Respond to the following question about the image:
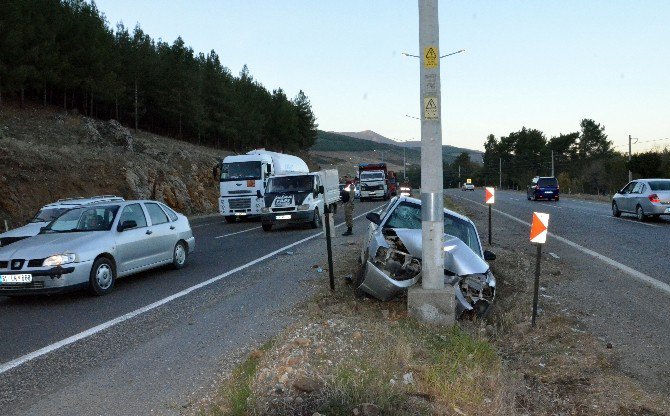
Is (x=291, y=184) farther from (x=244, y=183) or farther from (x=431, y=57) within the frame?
(x=431, y=57)

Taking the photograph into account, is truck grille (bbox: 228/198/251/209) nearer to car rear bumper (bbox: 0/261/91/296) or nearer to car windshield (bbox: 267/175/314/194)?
car windshield (bbox: 267/175/314/194)

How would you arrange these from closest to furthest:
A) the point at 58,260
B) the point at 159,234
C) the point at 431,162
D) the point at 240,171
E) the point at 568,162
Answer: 1. the point at 431,162
2. the point at 58,260
3. the point at 159,234
4. the point at 240,171
5. the point at 568,162

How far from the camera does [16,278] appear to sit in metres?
8.24

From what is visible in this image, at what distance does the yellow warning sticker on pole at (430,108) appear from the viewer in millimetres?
6844

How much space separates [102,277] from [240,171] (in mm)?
17207

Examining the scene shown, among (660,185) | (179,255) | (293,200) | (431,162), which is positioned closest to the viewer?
(431,162)

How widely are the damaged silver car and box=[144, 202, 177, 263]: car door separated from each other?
15.3ft

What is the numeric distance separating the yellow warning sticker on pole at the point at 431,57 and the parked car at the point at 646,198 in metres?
16.9

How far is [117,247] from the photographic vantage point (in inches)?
372

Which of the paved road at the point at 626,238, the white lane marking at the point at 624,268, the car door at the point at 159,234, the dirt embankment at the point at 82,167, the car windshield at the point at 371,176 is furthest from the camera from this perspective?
the car windshield at the point at 371,176

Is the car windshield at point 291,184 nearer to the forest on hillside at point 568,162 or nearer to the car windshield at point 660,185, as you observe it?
the car windshield at point 660,185

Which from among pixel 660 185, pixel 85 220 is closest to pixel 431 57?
pixel 85 220

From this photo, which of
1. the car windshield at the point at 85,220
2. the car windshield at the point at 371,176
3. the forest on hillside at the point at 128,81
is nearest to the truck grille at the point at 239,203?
the car windshield at the point at 85,220

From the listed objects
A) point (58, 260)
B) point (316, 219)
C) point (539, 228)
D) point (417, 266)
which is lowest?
point (316, 219)
